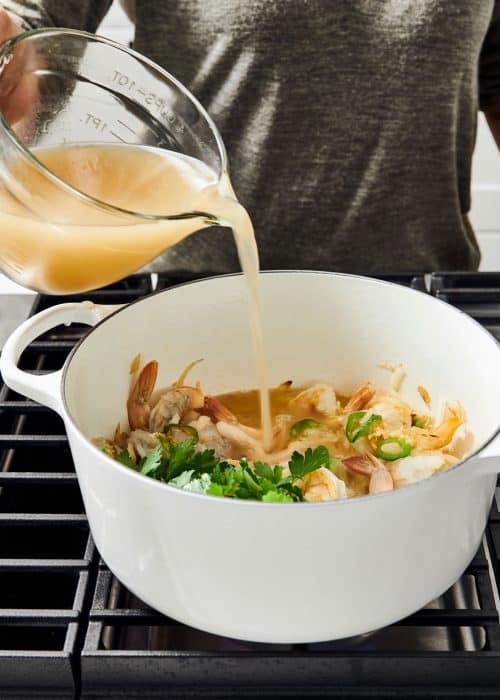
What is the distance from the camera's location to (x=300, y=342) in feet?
3.73

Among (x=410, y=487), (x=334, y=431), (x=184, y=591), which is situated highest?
(x=410, y=487)

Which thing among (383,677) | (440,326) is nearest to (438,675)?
(383,677)

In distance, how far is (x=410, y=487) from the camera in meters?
0.66

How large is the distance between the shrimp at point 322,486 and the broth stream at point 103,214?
23 cm

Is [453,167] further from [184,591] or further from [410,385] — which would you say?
[184,591]

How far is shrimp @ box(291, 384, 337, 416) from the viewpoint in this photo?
1092 millimetres

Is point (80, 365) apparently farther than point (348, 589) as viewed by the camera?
Yes

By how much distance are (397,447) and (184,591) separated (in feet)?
1.07

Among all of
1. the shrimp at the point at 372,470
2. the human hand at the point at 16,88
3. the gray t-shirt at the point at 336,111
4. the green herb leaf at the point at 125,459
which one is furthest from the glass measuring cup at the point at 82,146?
the gray t-shirt at the point at 336,111

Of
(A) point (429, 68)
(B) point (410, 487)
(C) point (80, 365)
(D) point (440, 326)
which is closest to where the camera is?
(B) point (410, 487)

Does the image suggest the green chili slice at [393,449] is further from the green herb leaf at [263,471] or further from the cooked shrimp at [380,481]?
the green herb leaf at [263,471]

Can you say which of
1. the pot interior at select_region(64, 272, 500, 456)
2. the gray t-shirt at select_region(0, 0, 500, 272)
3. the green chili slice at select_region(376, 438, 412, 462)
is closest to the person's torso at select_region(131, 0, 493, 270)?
the gray t-shirt at select_region(0, 0, 500, 272)

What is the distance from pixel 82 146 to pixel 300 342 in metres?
0.38

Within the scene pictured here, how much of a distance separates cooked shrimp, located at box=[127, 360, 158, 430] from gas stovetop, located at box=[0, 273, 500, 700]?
0.10m
